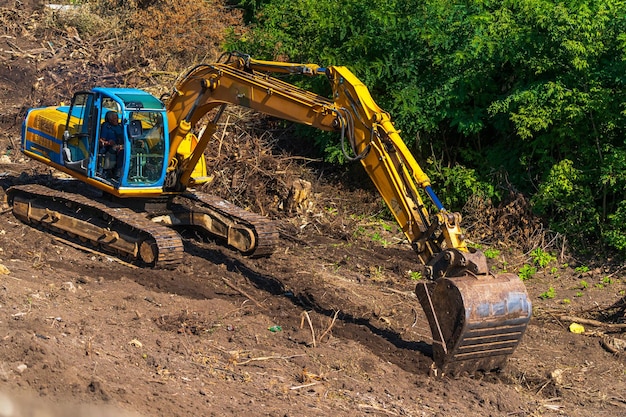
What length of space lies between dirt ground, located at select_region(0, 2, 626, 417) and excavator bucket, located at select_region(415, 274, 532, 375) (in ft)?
0.80

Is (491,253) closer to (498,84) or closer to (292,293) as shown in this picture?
(498,84)

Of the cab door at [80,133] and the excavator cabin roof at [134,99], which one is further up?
the excavator cabin roof at [134,99]

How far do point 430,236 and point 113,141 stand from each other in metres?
5.75

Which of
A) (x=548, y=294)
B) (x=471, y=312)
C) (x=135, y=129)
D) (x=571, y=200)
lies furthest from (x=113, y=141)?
(x=571, y=200)

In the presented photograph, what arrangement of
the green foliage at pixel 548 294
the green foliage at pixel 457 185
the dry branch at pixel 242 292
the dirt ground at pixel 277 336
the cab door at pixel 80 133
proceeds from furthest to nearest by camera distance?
the green foliage at pixel 457 185
the cab door at pixel 80 133
the green foliage at pixel 548 294
the dry branch at pixel 242 292
the dirt ground at pixel 277 336

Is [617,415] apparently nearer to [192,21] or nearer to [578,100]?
[578,100]

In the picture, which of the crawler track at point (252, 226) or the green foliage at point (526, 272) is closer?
the crawler track at point (252, 226)

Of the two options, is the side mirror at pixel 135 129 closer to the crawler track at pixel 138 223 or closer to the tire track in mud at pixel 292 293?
the crawler track at pixel 138 223

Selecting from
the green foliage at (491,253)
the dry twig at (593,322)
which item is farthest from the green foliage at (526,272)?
the dry twig at (593,322)

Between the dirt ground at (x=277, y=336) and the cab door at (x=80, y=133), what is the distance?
132 centimetres

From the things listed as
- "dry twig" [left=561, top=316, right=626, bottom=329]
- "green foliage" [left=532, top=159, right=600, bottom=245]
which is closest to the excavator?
"dry twig" [left=561, top=316, right=626, bottom=329]

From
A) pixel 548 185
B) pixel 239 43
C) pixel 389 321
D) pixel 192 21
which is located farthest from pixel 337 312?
pixel 192 21

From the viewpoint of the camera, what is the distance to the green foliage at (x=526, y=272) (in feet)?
46.6

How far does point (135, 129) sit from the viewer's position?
13.0 meters
